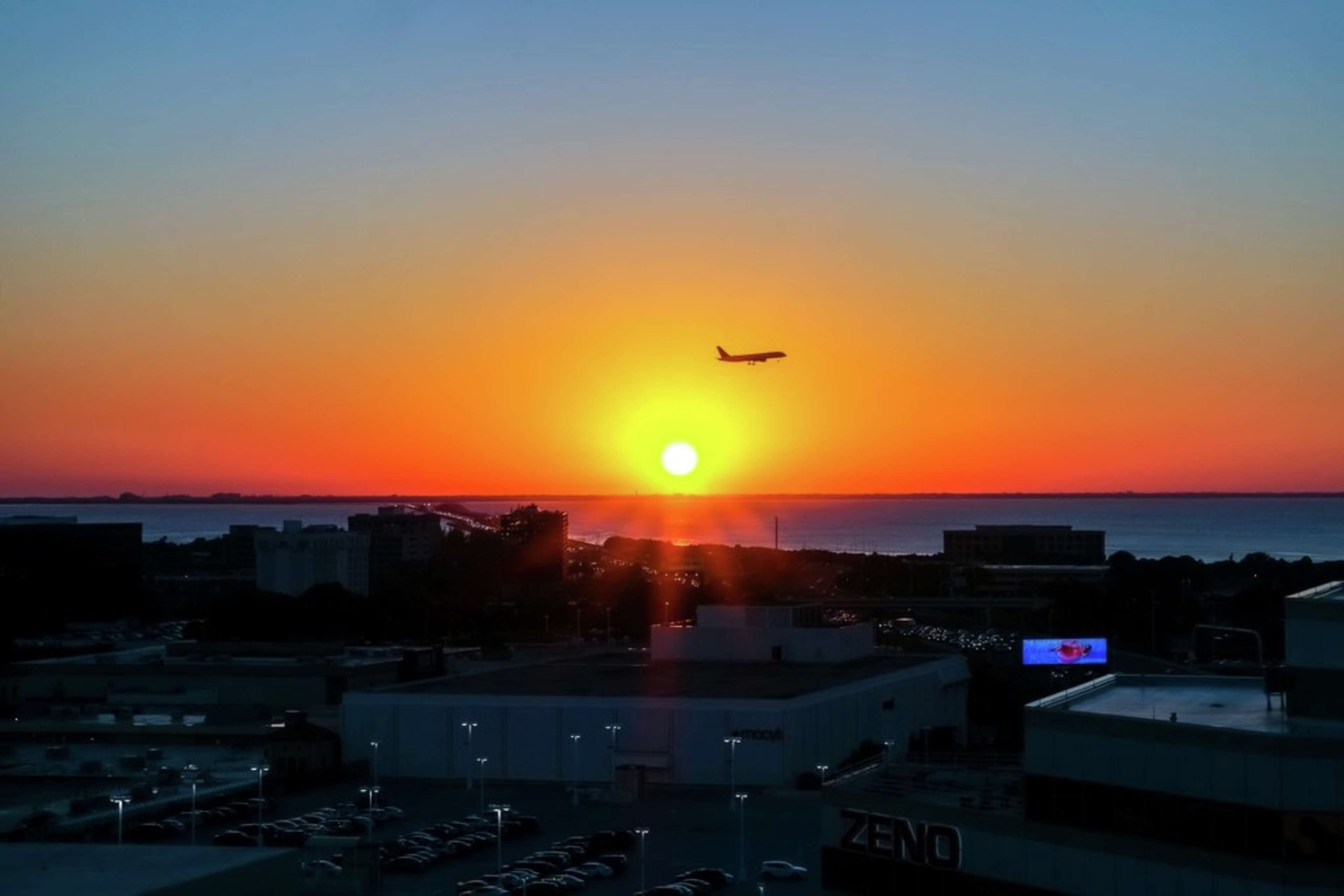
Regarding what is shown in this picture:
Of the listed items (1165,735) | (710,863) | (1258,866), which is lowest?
(710,863)

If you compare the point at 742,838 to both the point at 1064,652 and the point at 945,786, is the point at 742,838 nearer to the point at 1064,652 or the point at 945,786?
the point at 945,786

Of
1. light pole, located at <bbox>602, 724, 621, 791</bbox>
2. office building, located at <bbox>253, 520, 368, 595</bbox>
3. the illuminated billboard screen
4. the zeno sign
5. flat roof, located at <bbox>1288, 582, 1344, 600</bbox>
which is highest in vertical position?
office building, located at <bbox>253, 520, 368, 595</bbox>

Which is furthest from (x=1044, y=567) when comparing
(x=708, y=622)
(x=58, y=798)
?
(x=58, y=798)

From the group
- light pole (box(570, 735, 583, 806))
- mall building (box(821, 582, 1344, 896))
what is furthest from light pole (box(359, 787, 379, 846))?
mall building (box(821, 582, 1344, 896))

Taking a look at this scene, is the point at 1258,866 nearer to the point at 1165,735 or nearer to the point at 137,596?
the point at 1165,735

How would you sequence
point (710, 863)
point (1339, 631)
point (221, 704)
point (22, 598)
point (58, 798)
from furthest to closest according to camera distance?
1. point (22, 598)
2. point (221, 704)
3. point (58, 798)
4. point (710, 863)
5. point (1339, 631)

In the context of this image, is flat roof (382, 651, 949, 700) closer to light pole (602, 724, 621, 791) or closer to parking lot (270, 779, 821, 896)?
light pole (602, 724, 621, 791)
